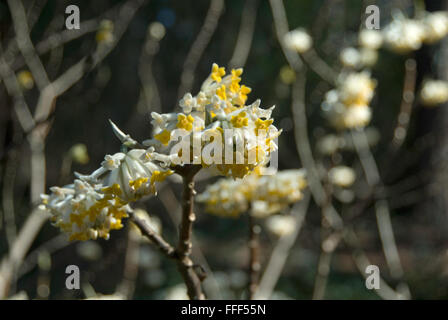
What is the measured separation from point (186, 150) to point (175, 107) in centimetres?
175

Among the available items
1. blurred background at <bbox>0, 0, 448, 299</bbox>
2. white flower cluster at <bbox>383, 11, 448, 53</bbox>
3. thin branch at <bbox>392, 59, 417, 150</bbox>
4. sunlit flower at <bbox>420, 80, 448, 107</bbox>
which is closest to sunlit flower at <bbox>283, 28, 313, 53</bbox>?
blurred background at <bbox>0, 0, 448, 299</bbox>

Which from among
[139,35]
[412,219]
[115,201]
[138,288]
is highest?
[139,35]

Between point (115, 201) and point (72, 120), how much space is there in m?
3.33

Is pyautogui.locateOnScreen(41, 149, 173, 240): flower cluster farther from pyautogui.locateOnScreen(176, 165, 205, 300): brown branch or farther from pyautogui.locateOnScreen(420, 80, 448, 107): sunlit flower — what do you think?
pyautogui.locateOnScreen(420, 80, 448, 107): sunlit flower

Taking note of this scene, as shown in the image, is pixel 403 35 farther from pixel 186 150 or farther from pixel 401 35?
pixel 186 150

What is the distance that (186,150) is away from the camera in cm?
68

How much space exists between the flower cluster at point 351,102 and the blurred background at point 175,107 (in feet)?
0.33

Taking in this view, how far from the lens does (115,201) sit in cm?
74

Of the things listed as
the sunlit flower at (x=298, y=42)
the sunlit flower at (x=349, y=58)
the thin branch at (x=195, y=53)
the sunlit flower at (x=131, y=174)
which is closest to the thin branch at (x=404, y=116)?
the sunlit flower at (x=349, y=58)

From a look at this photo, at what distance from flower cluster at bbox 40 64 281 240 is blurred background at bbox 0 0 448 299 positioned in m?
1.13

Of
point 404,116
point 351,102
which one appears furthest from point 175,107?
point 404,116

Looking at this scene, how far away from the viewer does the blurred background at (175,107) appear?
2275mm
